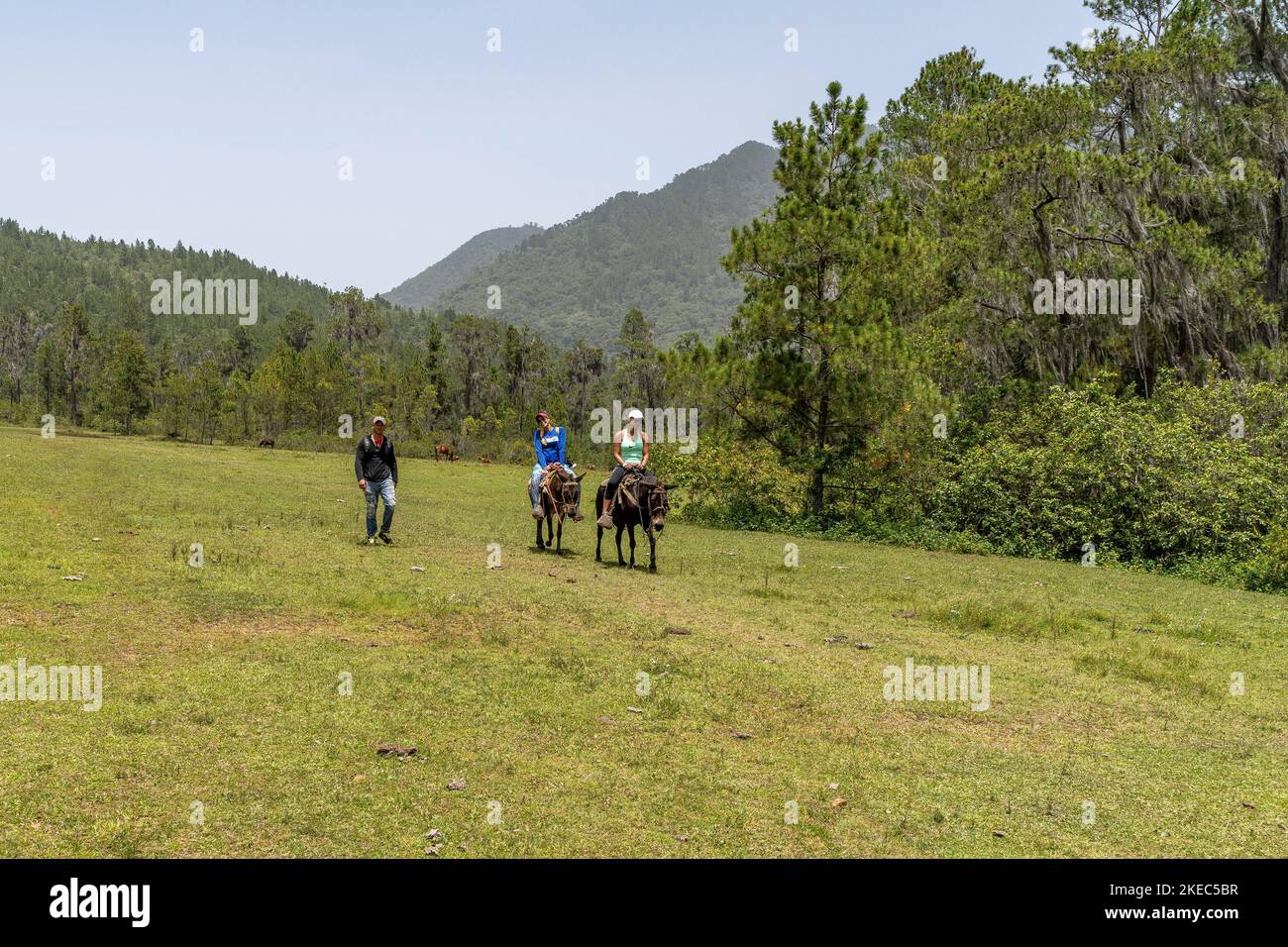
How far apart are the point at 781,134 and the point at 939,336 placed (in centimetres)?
1038

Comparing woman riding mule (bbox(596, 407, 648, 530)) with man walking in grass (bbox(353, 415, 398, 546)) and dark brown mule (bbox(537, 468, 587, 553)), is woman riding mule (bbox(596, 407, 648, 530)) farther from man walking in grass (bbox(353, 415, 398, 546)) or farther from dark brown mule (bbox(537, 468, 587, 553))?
man walking in grass (bbox(353, 415, 398, 546))

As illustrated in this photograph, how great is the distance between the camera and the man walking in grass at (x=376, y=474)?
1717 cm

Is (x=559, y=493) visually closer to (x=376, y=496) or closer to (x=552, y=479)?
(x=552, y=479)

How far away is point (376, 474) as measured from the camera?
17.2 meters

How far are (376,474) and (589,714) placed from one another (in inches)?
426

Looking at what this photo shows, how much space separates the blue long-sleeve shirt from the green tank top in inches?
85.2

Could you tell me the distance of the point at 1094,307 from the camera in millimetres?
30172

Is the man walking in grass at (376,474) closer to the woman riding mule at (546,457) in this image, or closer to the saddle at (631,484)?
the woman riding mule at (546,457)

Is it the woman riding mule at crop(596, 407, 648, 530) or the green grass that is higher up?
the woman riding mule at crop(596, 407, 648, 530)

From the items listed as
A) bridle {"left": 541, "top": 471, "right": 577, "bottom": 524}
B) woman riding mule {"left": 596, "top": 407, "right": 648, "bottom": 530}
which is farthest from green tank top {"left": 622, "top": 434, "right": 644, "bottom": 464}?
bridle {"left": 541, "top": 471, "right": 577, "bottom": 524}

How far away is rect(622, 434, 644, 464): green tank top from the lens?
53.6 ft

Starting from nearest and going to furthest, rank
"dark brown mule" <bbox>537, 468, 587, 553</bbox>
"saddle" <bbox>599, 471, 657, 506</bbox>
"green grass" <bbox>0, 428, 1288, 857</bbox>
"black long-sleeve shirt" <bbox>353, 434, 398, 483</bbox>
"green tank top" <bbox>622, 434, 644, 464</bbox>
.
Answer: "green grass" <bbox>0, 428, 1288, 857</bbox>, "green tank top" <bbox>622, 434, 644, 464</bbox>, "saddle" <bbox>599, 471, 657, 506</bbox>, "black long-sleeve shirt" <bbox>353, 434, 398, 483</bbox>, "dark brown mule" <bbox>537, 468, 587, 553</bbox>

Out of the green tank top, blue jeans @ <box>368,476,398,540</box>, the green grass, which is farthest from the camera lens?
blue jeans @ <box>368,476,398,540</box>

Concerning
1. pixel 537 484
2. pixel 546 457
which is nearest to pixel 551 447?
pixel 546 457
